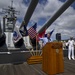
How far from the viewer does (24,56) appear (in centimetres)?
1258

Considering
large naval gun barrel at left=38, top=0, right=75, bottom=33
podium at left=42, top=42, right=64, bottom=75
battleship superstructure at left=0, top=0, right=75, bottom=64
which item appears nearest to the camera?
podium at left=42, top=42, right=64, bottom=75

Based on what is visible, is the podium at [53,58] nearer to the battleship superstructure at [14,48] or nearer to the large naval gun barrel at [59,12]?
the battleship superstructure at [14,48]

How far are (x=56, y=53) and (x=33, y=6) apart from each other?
1492cm

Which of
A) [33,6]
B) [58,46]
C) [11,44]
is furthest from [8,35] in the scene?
[58,46]

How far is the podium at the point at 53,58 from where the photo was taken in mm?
7109

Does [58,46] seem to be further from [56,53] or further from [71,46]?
[71,46]

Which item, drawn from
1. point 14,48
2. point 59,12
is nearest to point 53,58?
point 14,48

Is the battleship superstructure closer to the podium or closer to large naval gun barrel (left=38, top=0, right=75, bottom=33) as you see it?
large naval gun barrel (left=38, top=0, right=75, bottom=33)

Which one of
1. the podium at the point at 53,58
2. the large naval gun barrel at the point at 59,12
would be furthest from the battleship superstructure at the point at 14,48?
the podium at the point at 53,58

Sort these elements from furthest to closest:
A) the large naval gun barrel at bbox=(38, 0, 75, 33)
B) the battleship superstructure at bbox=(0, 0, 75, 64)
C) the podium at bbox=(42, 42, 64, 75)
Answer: the large naval gun barrel at bbox=(38, 0, 75, 33)
the battleship superstructure at bbox=(0, 0, 75, 64)
the podium at bbox=(42, 42, 64, 75)

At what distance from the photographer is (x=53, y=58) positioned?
23.4ft

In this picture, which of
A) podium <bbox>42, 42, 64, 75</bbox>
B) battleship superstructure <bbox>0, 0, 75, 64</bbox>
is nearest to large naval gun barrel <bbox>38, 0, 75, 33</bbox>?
battleship superstructure <bbox>0, 0, 75, 64</bbox>

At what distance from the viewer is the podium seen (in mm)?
7109

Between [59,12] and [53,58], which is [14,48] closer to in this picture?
[59,12]
